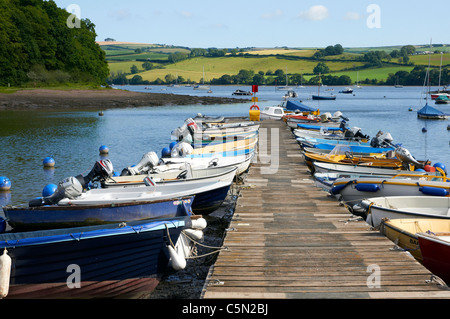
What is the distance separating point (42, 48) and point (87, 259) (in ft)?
275

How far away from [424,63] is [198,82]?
82.9 meters

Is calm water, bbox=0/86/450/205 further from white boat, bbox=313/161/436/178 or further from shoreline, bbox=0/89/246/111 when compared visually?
white boat, bbox=313/161/436/178

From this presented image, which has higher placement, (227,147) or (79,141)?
(227,147)

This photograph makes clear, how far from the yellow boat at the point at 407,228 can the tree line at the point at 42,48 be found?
75.0 m

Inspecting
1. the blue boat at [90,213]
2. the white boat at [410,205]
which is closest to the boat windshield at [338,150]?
the white boat at [410,205]

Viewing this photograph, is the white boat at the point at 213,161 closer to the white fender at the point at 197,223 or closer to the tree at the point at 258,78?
the white fender at the point at 197,223

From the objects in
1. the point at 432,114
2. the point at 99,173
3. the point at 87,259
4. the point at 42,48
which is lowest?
the point at 432,114

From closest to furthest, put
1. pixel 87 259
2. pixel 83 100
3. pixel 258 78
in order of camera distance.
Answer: pixel 87 259 < pixel 83 100 < pixel 258 78

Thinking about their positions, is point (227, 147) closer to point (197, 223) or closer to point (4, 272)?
point (197, 223)

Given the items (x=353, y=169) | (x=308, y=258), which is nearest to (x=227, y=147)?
(x=353, y=169)

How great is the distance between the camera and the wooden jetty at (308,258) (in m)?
7.59

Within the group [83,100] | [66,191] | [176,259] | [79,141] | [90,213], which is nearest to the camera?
[176,259]

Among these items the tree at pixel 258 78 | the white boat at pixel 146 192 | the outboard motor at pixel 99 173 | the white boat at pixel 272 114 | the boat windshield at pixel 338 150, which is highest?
the outboard motor at pixel 99 173

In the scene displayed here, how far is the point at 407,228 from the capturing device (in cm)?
1083
